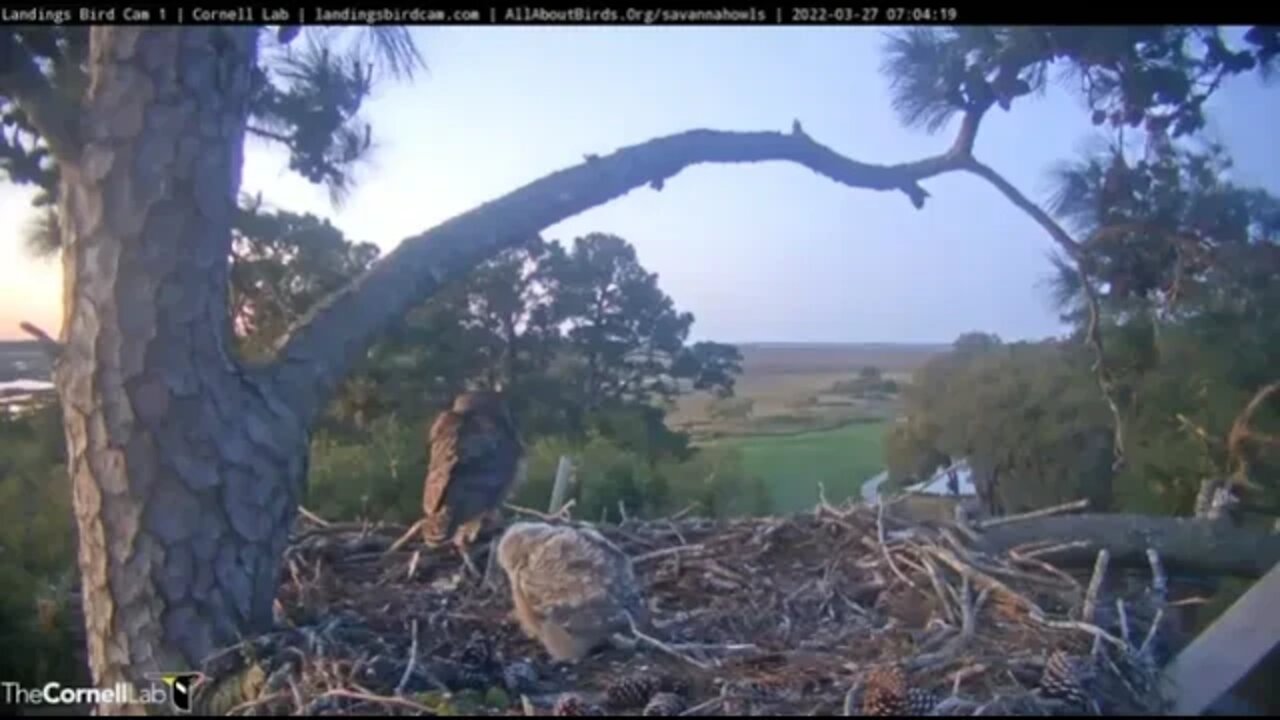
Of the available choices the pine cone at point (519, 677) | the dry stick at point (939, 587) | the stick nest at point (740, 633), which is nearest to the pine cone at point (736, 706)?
the stick nest at point (740, 633)

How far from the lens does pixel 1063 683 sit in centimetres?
158

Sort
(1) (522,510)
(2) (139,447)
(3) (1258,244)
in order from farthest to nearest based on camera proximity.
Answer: (1) (522,510) → (3) (1258,244) → (2) (139,447)

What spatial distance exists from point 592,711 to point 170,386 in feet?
2.56

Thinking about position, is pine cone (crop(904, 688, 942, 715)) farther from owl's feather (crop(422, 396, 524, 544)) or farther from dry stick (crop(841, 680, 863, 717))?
owl's feather (crop(422, 396, 524, 544))

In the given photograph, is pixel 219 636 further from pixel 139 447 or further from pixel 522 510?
pixel 522 510

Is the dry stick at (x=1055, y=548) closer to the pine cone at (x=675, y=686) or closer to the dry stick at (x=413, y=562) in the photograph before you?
the pine cone at (x=675, y=686)

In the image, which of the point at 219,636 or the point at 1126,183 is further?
the point at 1126,183

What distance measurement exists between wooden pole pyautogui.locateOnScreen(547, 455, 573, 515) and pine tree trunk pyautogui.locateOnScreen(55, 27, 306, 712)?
77 centimetres

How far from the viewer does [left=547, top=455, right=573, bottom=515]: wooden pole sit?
2391mm

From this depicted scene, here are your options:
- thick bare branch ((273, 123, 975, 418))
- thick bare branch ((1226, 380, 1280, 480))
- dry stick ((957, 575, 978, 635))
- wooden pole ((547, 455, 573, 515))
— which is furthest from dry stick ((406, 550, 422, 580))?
thick bare branch ((1226, 380, 1280, 480))

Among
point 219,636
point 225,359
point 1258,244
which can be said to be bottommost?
point 219,636

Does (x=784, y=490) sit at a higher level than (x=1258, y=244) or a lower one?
lower

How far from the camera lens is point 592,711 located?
155cm

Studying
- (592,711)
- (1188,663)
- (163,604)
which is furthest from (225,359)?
(1188,663)
